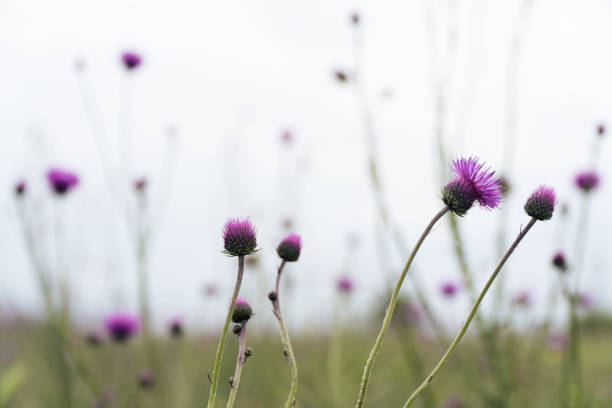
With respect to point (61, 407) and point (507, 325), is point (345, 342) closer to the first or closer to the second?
point (61, 407)

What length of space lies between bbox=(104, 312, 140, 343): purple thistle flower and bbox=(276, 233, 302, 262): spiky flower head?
1497 mm

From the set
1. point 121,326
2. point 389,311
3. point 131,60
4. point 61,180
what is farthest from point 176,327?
point 389,311

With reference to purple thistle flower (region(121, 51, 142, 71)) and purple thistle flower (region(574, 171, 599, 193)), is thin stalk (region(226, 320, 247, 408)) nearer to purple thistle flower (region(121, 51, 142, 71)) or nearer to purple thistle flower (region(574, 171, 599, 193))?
purple thistle flower (region(574, 171, 599, 193))

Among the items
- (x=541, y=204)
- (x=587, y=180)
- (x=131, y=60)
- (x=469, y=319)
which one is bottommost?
(x=587, y=180)

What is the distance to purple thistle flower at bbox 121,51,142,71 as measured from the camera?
2270mm

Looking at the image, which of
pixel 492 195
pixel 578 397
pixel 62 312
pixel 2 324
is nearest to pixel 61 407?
pixel 62 312

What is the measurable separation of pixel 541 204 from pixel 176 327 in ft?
5.56

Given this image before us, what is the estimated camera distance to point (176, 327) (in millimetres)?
2168

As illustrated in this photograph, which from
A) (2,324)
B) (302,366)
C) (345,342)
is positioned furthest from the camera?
(2,324)

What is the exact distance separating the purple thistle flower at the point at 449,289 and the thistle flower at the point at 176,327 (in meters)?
1.45

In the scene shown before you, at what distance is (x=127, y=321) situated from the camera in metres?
2.23

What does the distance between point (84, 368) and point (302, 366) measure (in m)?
2.61

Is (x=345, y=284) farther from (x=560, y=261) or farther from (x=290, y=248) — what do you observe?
(x=290, y=248)

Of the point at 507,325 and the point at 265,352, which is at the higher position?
the point at 507,325
